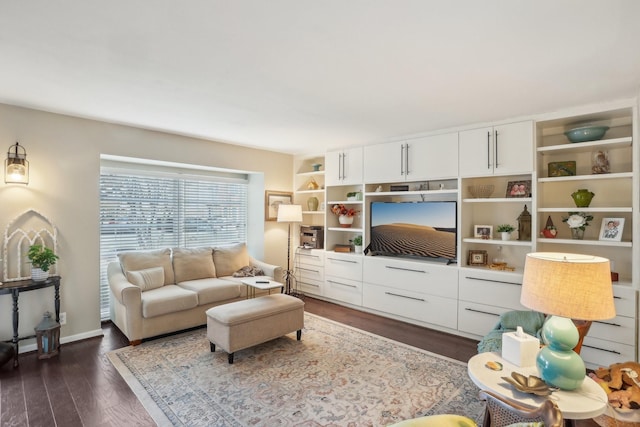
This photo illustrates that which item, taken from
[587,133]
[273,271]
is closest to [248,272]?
[273,271]

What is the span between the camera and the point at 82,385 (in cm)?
262

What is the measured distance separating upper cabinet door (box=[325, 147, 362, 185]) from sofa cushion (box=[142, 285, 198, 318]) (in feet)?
8.34

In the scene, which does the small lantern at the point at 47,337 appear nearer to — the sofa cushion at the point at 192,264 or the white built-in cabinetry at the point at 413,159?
the sofa cushion at the point at 192,264

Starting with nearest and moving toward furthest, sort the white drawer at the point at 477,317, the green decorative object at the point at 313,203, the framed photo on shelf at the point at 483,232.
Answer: the white drawer at the point at 477,317 < the framed photo on shelf at the point at 483,232 < the green decorative object at the point at 313,203

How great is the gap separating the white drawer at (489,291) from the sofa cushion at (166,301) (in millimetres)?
3053

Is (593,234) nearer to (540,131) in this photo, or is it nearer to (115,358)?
(540,131)

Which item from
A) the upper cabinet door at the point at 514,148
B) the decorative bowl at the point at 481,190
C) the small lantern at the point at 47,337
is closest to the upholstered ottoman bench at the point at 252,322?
the small lantern at the point at 47,337

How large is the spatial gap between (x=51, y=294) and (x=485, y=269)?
462 centimetres

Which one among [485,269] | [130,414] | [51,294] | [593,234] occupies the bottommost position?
[130,414]

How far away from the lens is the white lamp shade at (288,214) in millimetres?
5027

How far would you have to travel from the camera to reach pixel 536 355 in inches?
71.8

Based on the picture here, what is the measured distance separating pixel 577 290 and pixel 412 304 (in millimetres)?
2707

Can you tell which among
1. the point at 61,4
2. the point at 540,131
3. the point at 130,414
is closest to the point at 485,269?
the point at 540,131

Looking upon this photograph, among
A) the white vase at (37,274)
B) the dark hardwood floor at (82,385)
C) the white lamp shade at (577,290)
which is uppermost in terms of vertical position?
the white lamp shade at (577,290)
